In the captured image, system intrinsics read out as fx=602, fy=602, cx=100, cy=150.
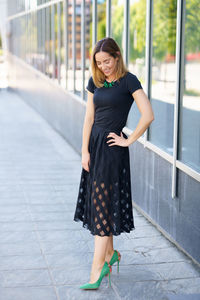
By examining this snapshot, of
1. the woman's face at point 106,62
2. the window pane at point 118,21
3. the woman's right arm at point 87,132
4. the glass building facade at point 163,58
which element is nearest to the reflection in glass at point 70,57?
the glass building facade at point 163,58

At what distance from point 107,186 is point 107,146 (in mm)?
286

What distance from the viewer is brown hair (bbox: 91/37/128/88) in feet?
13.3

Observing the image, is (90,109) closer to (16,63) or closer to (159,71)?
(159,71)

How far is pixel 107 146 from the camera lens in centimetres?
427

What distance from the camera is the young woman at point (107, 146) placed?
412 centimetres

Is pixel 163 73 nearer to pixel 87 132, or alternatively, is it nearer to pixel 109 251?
pixel 87 132

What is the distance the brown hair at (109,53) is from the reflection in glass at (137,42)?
257 centimetres

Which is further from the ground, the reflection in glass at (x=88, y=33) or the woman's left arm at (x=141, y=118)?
the reflection in glass at (x=88, y=33)

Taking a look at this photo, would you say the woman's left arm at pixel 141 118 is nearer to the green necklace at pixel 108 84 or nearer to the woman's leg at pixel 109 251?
the green necklace at pixel 108 84

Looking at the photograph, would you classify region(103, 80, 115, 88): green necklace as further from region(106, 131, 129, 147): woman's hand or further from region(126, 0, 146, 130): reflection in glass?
region(126, 0, 146, 130): reflection in glass

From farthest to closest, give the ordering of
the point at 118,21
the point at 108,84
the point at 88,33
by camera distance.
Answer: the point at 88,33, the point at 118,21, the point at 108,84

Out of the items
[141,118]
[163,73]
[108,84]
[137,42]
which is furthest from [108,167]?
[137,42]

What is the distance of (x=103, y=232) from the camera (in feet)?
14.2

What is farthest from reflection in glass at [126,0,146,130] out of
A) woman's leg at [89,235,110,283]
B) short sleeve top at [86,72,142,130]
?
woman's leg at [89,235,110,283]
